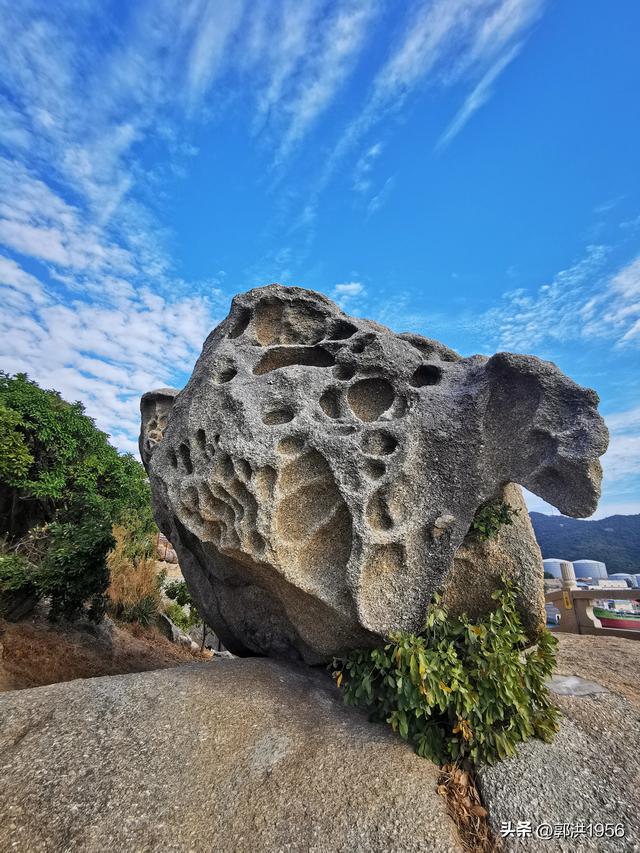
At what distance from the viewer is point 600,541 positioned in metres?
74.8

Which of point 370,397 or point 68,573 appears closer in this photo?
point 370,397

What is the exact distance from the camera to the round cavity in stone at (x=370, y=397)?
5.23m

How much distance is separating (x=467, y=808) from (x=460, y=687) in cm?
77

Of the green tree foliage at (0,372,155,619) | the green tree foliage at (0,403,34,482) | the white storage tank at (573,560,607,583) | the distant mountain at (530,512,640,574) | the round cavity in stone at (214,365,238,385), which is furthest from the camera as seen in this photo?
the distant mountain at (530,512,640,574)

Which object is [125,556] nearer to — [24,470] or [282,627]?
[24,470]

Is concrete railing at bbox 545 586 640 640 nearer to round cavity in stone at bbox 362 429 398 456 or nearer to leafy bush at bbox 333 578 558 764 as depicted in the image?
Answer: leafy bush at bbox 333 578 558 764

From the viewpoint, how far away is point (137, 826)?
322 centimetres

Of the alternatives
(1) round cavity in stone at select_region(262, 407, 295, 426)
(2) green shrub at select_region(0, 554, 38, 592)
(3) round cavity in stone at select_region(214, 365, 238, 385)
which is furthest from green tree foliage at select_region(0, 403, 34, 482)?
(1) round cavity in stone at select_region(262, 407, 295, 426)

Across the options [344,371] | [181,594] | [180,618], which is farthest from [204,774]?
[180,618]

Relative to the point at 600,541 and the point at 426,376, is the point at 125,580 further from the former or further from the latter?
the point at 600,541

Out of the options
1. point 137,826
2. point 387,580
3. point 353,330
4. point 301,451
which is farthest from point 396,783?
point 353,330

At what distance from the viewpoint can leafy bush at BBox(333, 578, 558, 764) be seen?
150 inches

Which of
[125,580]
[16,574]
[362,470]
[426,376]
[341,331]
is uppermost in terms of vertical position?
[341,331]

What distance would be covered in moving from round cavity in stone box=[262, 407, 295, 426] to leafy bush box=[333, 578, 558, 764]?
2393 mm
